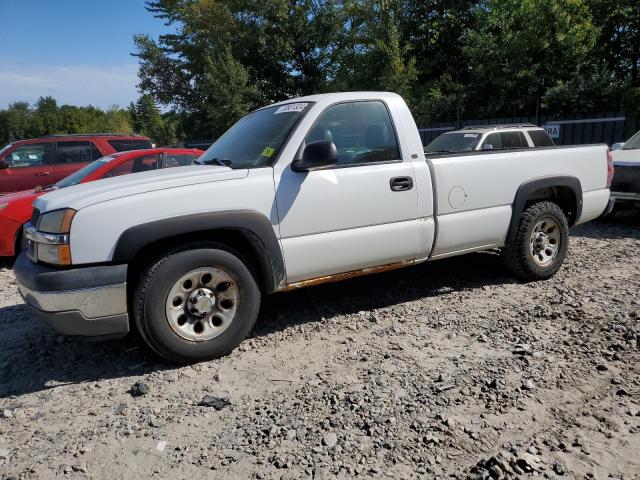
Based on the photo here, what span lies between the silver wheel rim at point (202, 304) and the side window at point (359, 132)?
4.12ft

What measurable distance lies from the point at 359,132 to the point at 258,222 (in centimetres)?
121

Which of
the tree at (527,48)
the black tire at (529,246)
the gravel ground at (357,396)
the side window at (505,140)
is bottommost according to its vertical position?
the gravel ground at (357,396)

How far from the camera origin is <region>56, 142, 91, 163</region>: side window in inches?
402

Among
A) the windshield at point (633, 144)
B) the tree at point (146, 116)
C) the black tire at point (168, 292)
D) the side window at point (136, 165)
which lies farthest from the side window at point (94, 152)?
the tree at point (146, 116)

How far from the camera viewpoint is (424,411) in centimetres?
288

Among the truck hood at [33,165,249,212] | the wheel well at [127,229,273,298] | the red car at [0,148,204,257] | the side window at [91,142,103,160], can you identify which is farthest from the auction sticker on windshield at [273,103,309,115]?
the side window at [91,142,103,160]

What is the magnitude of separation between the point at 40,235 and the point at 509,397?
3.10 m

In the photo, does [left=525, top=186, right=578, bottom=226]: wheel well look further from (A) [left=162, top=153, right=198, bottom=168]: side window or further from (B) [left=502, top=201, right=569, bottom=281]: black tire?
(A) [left=162, top=153, right=198, bottom=168]: side window

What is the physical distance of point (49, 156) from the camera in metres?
10.2

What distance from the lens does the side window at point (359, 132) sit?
3.97 metres

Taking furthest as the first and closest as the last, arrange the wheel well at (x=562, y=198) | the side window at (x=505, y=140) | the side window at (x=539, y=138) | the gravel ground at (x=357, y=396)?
1. the side window at (x=539, y=138)
2. the side window at (x=505, y=140)
3. the wheel well at (x=562, y=198)
4. the gravel ground at (x=357, y=396)

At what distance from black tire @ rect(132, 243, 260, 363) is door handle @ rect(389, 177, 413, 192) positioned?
1343 millimetres

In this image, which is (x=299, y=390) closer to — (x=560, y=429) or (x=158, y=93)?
(x=560, y=429)

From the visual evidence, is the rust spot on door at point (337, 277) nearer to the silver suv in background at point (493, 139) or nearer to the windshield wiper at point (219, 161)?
the windshield wiper at point (219, 161)
